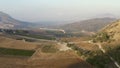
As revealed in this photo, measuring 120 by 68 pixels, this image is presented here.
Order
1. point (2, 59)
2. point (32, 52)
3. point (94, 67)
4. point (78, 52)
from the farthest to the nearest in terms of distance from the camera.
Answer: point (32, 52), point (78, 52), point (2, 59), point (94, 67)

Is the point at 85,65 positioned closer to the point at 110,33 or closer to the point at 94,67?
the point at 94,67

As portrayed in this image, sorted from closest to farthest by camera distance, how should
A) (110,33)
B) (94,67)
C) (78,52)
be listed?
(94,67) → (78,52) → (110,33)

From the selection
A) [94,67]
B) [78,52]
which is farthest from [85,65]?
[78,52]

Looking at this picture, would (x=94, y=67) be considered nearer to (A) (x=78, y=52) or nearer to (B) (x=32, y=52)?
(A) (x=78, y=52)

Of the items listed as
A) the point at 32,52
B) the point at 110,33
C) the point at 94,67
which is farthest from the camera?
the point at 110,33

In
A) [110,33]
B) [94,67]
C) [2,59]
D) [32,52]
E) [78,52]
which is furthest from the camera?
[110,33]

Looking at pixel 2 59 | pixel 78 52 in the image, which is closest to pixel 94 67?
pixel 78 52

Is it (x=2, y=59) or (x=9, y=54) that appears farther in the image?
(x=9, y=54)

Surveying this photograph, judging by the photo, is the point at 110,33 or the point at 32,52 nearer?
the point at 32,52
